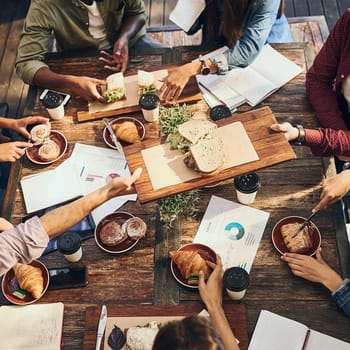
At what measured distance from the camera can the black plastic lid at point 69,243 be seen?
1.87 m

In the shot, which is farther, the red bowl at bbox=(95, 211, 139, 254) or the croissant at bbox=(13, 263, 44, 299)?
the red bowl at bbox=(95, 211, 139, 254)

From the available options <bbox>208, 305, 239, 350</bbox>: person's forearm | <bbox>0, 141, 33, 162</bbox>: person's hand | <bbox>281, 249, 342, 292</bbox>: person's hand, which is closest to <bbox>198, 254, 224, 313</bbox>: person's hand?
<bbox>208, 305, 239, 350</bbox>: person's forearm

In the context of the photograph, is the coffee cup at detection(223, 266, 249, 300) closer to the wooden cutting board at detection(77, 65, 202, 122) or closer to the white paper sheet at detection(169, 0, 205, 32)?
the wooden cutting board at detection(77, 65, 202, 122)

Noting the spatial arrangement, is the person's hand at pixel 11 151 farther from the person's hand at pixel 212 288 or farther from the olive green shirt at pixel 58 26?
the person's hand at pixel 212 288

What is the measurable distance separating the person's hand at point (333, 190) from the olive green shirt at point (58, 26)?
1.48 metres

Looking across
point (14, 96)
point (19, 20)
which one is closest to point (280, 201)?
point (14, 96)

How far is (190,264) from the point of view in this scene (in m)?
1.88

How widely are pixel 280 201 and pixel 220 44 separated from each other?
40.4 inches

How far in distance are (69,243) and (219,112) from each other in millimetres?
878

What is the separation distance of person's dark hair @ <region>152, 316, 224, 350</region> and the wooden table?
47cm

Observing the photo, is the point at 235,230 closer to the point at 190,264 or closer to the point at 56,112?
the point at 190,264

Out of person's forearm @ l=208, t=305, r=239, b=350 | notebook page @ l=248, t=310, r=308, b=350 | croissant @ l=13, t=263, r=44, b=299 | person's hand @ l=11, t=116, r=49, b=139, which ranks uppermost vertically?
person's hand @ l=11, t=116, r=49, b=139

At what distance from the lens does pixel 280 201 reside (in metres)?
2.09

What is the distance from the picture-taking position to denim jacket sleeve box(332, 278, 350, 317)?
5.86 ft
